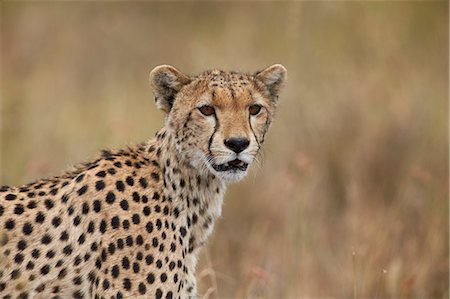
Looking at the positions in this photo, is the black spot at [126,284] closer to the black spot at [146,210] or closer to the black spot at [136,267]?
the black spot at [136,267]

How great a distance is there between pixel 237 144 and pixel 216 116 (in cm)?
21

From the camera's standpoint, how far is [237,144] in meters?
4.66

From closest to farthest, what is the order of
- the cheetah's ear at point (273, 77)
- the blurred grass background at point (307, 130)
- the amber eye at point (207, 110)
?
the amber eye at point (207, 110) < the cheetah's ear at point (273, 77) < the blurred grass background at point (307, 130)

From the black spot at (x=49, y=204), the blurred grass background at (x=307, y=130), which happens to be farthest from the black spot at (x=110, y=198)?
the blurred grass background at (x=307, y=130)

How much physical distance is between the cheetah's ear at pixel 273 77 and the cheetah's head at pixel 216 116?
49 mm

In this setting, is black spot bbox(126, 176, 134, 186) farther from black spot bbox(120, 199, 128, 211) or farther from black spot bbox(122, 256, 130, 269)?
black spot bbox(122, 256, 130, 269)

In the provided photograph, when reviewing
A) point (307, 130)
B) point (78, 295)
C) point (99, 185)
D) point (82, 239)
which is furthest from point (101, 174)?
point (307, 130)

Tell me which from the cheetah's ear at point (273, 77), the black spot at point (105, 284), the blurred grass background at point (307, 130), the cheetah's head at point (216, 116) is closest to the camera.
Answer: the black spot at point (105, 284)

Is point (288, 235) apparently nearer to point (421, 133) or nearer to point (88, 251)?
point (421, 133)

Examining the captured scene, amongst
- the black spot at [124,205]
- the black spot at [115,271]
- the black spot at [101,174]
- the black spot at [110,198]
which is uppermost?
the black spot at [101,174]

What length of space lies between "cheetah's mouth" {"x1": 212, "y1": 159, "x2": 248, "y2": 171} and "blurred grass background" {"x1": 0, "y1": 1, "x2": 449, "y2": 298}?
26.3 inches

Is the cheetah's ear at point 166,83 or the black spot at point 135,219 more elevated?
the cheetah's ear at point 166,83

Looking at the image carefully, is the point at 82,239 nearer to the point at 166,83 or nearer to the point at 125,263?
the point at 125,263

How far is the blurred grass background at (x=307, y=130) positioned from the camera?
6.67 m
